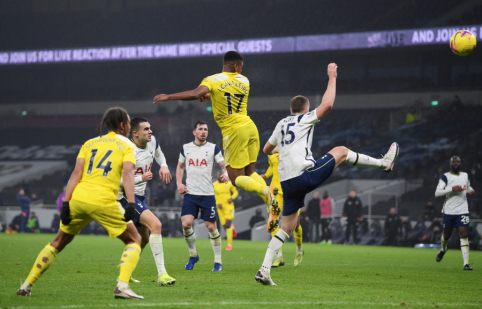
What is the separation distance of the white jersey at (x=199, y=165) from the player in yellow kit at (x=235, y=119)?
2066mm

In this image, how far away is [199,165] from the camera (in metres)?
10.2

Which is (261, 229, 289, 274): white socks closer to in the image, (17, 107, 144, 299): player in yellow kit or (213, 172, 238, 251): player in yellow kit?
Result: (17, 107, 144, 299): player in yellow kit

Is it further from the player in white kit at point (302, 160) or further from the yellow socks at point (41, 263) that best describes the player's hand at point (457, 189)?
the yellow socks at point (41, 263)

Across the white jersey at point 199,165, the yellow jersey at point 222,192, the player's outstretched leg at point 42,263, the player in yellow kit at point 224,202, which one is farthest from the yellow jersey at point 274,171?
the yellow jersey at point 222,192

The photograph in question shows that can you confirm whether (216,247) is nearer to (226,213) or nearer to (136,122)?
(136,122)

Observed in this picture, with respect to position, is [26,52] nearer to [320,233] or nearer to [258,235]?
[258,235]

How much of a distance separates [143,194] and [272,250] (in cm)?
215

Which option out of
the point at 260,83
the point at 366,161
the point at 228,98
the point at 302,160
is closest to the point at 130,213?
the point at 302,160

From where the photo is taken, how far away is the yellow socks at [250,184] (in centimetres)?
743

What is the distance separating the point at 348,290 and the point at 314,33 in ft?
88.3

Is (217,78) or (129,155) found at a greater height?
(217,78)

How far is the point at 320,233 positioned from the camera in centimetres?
2406

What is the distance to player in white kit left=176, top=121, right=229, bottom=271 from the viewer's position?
956cm

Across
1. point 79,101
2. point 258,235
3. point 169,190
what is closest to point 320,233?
point 258,235
